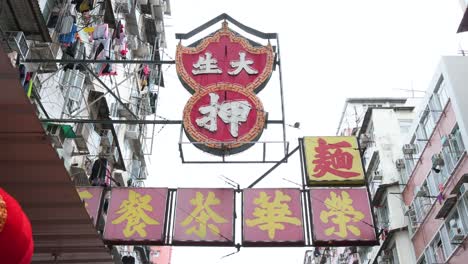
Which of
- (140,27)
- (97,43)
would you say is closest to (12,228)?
(97,43)

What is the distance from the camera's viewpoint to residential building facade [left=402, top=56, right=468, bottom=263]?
17.2 m

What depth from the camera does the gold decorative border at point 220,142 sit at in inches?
325

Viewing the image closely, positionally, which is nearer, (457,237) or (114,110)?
(457,237)

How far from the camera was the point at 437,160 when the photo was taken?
19.0 m

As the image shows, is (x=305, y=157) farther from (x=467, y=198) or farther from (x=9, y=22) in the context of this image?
(x=467, y=198)

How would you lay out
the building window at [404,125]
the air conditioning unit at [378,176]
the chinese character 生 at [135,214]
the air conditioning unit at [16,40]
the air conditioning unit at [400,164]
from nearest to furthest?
the chinese character 生 at [135,214]
the air conditioning unit at [16,40]
the air conditioning unit at [400,164]
the air conditioning unit at [378,176]
the building window at [404,125]

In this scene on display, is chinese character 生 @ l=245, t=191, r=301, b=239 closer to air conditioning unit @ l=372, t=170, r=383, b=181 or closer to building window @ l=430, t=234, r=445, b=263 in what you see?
building window @ l=430, t=234, r=445, b=263

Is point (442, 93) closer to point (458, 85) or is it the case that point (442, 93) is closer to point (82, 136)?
point (458, 85)

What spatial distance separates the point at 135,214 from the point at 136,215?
0.02 meters

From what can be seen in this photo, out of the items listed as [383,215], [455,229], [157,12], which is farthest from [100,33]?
[383,215]

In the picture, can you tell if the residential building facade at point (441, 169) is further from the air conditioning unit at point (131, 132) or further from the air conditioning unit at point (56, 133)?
the air conditioning unit at point (56, 133)

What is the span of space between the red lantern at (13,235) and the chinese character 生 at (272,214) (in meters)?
4.66

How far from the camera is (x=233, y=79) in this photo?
918cm

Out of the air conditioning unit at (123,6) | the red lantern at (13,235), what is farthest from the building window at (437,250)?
the red lantern at (13,235)
